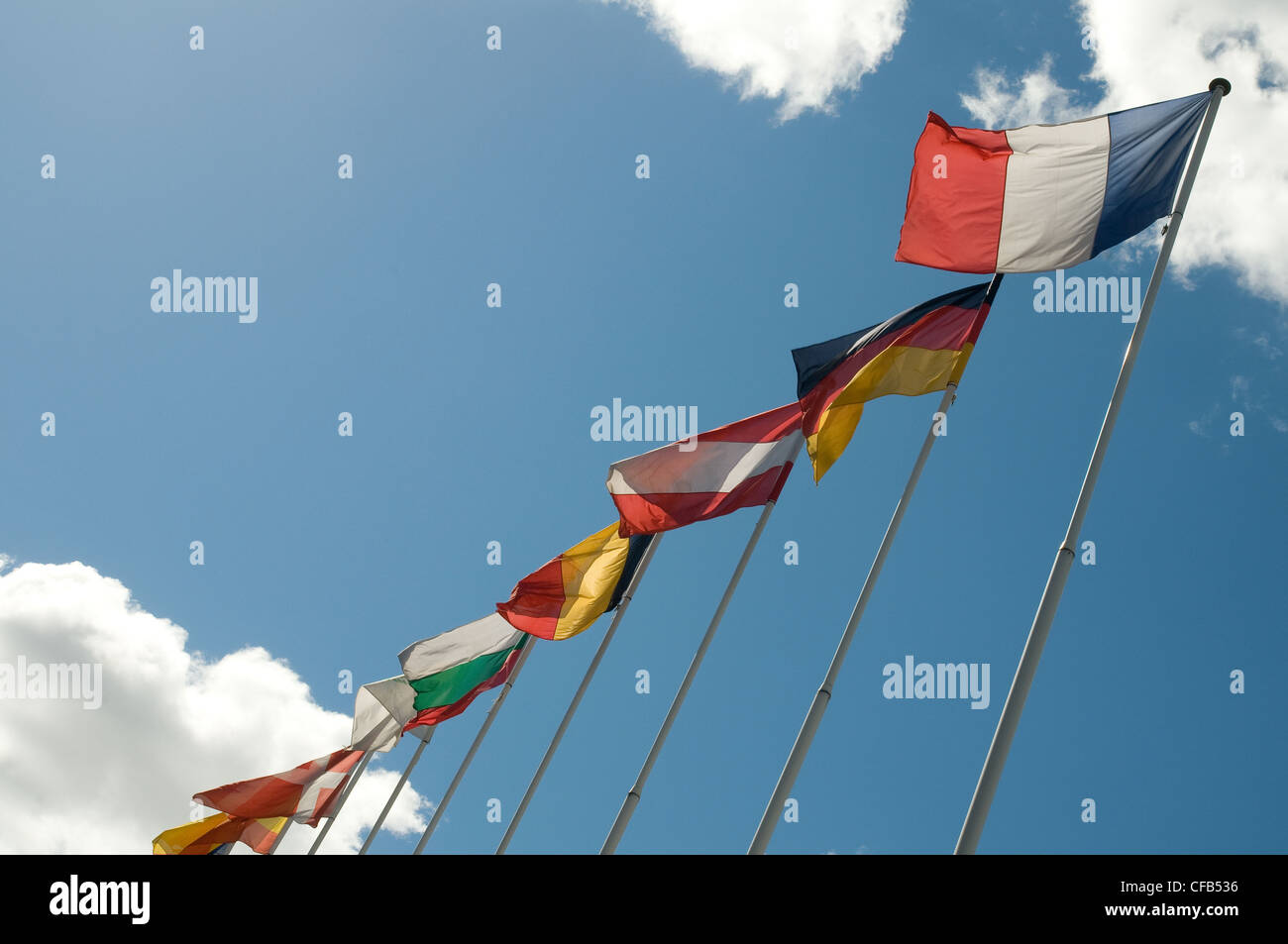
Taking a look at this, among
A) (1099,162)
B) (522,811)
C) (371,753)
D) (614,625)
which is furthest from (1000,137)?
(371,753)

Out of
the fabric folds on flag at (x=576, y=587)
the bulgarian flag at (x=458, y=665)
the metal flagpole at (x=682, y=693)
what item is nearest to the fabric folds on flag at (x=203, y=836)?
the bulgarian flag at (x=458, y=665)

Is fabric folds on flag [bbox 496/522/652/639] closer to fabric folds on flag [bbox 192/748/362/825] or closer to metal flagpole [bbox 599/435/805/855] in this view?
metal flagpole [bbox 599/435/805/855]

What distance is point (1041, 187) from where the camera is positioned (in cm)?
1341

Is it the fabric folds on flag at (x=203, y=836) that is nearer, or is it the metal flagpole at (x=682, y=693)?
the metal flagpole at (x=682, y=693)

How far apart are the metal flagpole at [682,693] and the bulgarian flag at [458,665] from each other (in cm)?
826

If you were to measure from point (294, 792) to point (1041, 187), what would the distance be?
2415cm

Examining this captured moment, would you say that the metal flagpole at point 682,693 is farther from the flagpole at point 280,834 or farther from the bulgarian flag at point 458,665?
the flagpole at point 280,834

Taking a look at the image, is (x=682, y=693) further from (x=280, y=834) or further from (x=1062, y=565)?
(x=280, y=834)

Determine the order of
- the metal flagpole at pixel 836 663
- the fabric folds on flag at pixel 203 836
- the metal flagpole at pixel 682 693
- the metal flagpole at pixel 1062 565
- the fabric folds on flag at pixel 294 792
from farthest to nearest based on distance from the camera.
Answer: the fabric folds on flag at pixel 203 836, the fabric folds on flag at pixel 294 792, the metal flagpole at pixel 682 693, the metal flagpole at pixel 836 663, the metal flagpole at pixel 1062 565

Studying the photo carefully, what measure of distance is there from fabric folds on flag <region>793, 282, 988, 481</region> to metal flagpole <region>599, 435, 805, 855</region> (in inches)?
92.1

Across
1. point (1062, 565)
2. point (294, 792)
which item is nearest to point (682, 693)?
point (1062, 565)

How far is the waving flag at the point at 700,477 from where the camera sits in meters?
16.1
